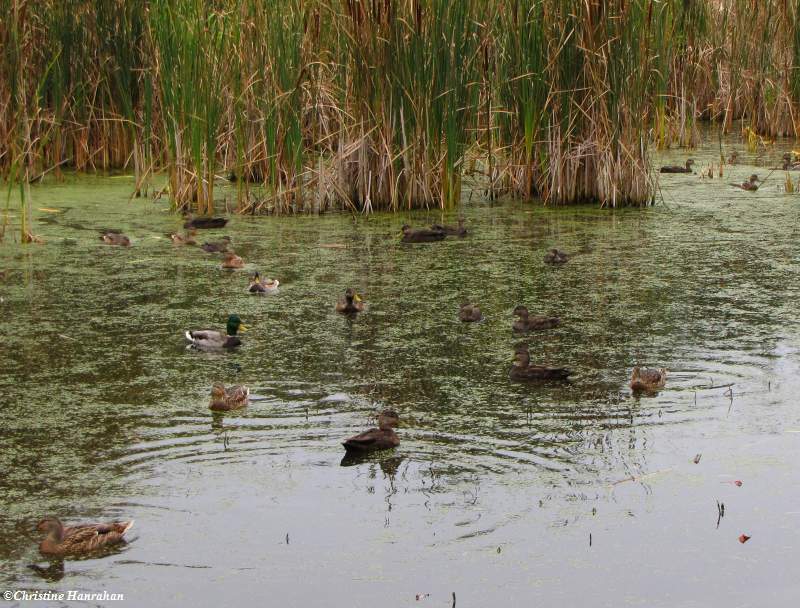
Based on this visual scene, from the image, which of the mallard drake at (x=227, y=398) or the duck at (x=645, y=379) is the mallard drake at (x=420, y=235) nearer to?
the duck at (x=645, y=379)

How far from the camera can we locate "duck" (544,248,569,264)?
796 cm

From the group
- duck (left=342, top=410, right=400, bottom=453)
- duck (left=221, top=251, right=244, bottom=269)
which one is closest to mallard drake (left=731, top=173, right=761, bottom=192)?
duck (left=221, top=251, right=244, bottom=269)

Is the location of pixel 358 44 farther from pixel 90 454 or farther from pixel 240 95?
pixel 90 454

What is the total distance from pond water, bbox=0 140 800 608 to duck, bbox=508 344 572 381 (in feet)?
0.30

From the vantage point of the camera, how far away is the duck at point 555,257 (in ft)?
26.1

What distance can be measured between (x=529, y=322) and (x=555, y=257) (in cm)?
168

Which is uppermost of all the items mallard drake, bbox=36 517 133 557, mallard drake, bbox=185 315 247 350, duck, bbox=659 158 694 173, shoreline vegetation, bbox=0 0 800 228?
shoreline vegetation, bbox=0 0 800 228

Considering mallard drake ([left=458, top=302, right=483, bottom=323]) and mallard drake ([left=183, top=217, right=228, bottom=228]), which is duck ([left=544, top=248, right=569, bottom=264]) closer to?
mallard drake ([left=458, top=302, right=483, bottom=323])

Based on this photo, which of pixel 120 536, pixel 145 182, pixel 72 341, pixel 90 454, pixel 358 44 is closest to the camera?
pixel 120 536

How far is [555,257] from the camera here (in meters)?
7.96

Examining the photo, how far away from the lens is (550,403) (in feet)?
17.0

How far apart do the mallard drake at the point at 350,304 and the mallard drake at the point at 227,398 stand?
1599 millimetres

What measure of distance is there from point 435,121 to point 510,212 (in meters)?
0.97

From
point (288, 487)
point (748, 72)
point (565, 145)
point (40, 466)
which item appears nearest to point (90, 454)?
point (40, 466)
